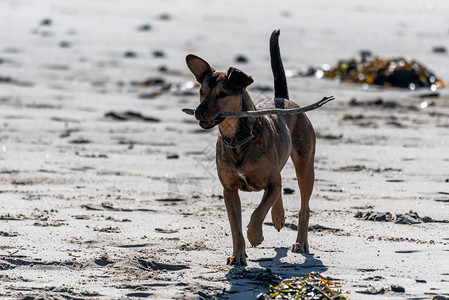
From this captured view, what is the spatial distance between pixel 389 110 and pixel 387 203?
506 centimetres

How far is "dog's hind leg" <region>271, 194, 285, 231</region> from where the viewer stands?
630 centimetres

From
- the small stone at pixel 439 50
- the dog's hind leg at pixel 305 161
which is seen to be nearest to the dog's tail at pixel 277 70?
the dog's hind leg at pixel 305 161

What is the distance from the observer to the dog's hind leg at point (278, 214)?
6301 mm

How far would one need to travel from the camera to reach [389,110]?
12.1 m

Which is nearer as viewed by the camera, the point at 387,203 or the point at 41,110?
the point at 387,203

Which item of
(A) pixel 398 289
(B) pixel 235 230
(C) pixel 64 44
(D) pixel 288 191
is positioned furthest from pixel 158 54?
(A) pixel 398 289

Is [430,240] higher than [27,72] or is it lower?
higher

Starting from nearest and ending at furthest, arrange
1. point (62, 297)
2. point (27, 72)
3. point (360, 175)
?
point (62, 297) < point (360, 175) < point (27, 72)

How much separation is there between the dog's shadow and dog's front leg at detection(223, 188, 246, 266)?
12 cm

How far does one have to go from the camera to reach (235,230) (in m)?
5.73

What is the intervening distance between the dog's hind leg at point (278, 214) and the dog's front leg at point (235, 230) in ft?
1.67

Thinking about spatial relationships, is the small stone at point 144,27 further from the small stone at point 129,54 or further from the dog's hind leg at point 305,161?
the dog's hind leg at point 305,161

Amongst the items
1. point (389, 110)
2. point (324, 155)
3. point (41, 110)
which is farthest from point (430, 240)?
point (41, 110)

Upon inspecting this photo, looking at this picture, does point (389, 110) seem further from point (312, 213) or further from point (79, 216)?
point (79, 216)
